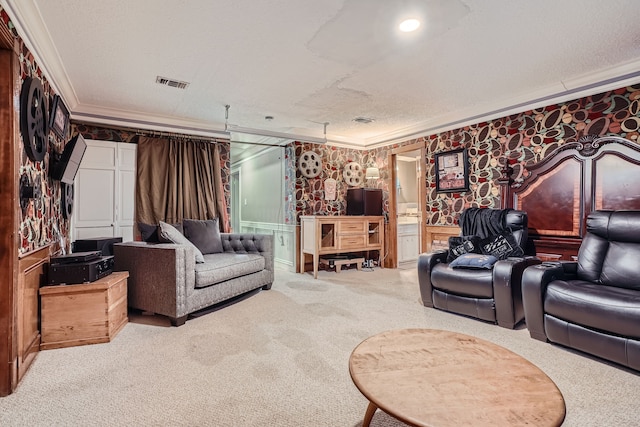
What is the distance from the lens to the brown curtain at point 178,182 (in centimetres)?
444

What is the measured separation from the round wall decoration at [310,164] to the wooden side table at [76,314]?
3391 mm

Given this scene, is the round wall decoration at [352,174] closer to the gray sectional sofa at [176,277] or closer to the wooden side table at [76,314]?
the gray sectional sofa at [176,277]

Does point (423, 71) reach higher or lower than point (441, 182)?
higher

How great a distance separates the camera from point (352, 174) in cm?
593

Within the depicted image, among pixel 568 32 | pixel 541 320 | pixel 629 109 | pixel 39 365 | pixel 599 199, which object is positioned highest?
pixel 568 32

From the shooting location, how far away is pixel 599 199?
3176 mm

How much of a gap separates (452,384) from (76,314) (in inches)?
107

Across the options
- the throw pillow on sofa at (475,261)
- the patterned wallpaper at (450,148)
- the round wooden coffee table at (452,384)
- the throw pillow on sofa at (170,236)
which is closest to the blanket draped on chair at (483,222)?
the throw pillow on sofa at (475,261)

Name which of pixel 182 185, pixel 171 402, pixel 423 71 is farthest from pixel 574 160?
pixel 182 185

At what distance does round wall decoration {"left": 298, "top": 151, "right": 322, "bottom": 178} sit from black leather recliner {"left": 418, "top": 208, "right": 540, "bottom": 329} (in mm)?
2666

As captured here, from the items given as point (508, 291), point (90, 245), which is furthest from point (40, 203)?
point (508, 291)

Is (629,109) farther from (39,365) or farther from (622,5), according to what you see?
(39,365)

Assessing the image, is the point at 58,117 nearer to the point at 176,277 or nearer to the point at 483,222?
the point at 176,277

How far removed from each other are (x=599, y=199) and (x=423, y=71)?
214cm
